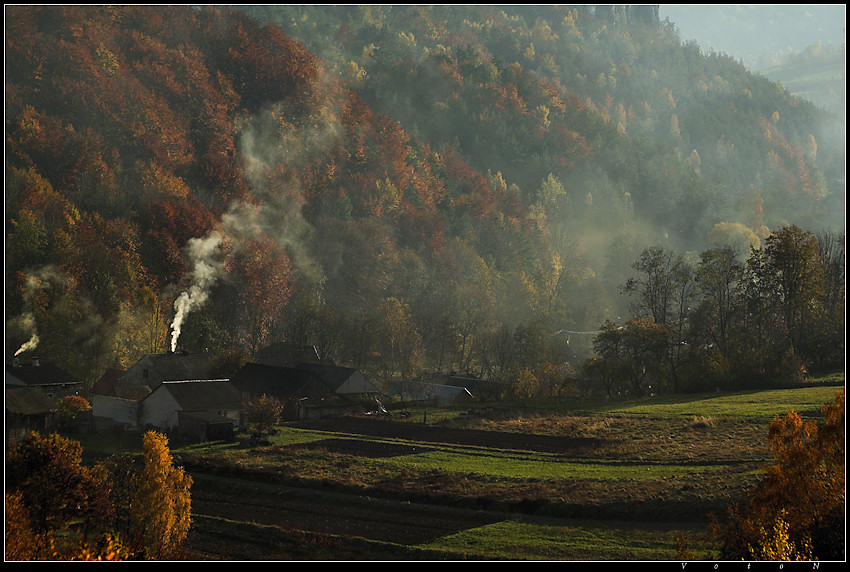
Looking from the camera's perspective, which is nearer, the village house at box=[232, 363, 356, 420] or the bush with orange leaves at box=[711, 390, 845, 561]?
the bush with orange leaves at box=[711, 390, 845, 561]

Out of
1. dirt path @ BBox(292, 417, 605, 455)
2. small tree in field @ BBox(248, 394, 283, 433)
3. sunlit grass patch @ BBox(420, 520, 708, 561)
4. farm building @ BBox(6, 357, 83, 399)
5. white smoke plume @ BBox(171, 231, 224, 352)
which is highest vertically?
white smoke plume @ BBox(171, 231, 224, 352)

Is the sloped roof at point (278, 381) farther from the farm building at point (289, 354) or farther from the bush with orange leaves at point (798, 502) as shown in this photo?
the bush with orange leaves at point (798, 502)

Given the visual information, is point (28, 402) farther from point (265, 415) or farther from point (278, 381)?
point (278, 381)

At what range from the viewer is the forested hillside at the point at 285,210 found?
89.3 meters

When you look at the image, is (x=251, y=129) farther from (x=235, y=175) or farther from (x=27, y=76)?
(x=27, y=76)

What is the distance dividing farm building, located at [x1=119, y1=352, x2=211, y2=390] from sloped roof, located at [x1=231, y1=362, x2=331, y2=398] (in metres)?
4.25

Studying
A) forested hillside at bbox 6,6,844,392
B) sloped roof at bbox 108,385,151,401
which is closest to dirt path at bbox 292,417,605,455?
sloped roof at bbox 108,385,151,401

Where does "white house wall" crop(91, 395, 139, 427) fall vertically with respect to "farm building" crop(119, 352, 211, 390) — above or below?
below

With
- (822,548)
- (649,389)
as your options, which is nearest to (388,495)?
(822,548)

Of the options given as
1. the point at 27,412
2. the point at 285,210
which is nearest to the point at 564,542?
the point at 27,412

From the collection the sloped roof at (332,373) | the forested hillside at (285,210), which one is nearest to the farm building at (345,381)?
the sloped roof at (332,373)

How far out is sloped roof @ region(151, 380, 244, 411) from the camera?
62909mm

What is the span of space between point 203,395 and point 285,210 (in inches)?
2674

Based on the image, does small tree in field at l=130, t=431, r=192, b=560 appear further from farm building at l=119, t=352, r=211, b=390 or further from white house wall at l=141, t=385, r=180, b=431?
farm building at l=119, t=352, r=211, b=390
